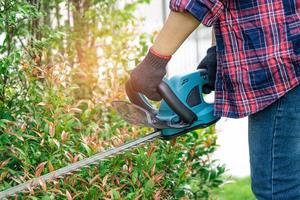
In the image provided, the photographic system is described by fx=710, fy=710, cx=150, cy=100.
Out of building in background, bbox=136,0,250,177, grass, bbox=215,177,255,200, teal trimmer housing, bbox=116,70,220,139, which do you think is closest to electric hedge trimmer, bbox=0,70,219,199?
teal trimmer housing, bbox=116,70,220,139

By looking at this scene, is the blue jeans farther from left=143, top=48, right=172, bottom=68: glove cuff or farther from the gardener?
left=143, top=48, right=172, bottom=68: glove cuff

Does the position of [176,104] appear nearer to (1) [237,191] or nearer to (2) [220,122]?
(1) [237,191]

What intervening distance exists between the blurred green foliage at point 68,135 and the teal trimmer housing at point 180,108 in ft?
0.97

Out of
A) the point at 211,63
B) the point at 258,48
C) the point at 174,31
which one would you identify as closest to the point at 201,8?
the point at 174,31

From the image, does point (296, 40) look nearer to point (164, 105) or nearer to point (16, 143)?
point (164, 105)

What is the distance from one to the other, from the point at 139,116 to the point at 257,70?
52 cm

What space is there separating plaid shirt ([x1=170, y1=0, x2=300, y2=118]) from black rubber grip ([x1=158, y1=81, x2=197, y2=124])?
226mm

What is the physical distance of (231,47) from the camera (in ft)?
7.91

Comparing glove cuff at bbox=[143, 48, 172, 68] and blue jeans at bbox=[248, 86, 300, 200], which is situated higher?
glove cuff at bbox=[143, 48, 172, 68]

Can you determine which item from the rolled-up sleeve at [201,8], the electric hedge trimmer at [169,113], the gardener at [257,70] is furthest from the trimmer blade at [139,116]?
the rolled-up sleeve at [201,8]

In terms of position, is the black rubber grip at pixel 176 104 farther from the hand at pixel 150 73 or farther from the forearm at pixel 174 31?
the forearm at pixel 174 31

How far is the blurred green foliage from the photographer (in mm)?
2854

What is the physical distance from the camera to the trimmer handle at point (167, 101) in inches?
99.8

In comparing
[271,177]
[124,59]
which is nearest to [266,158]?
[271,177]
